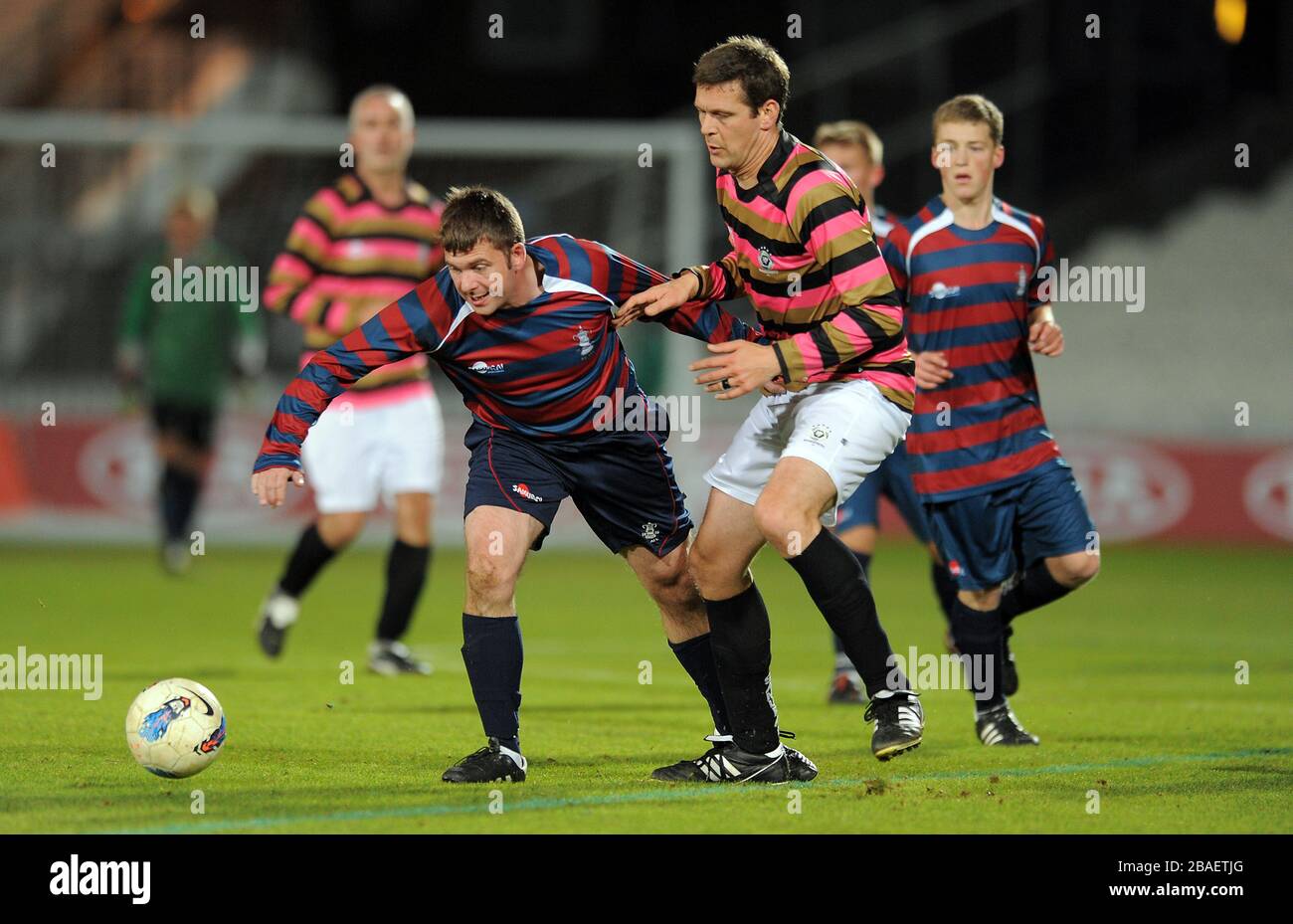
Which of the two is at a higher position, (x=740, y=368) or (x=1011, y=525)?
(x=740, y=368)

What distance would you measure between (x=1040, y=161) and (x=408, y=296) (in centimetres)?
1571

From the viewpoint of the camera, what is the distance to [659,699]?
7527mm

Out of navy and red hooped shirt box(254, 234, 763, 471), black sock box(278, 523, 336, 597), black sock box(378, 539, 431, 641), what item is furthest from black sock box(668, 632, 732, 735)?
black sock box(278, 523, 336, 597)

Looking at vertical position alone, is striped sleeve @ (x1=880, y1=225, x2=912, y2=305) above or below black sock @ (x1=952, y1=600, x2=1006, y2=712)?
above

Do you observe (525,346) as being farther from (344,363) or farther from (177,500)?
(177,500)

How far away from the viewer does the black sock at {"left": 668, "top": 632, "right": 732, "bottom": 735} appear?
5664 mm

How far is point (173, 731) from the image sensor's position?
524 centimetres

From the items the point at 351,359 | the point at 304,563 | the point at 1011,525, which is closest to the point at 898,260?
the point at 1011,525

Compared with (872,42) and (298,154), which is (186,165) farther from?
(872,42)

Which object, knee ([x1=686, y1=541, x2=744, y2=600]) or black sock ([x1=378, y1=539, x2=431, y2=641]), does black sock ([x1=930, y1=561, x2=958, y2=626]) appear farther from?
black sock ([x1=378, y1=539, x2=431, y2=641])

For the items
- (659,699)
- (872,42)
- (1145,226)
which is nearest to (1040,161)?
(1145,226)

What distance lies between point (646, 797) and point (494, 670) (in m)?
0.63

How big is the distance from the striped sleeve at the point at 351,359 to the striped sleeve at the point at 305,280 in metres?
3.14

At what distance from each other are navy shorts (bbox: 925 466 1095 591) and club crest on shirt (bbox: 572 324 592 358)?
1660mm
